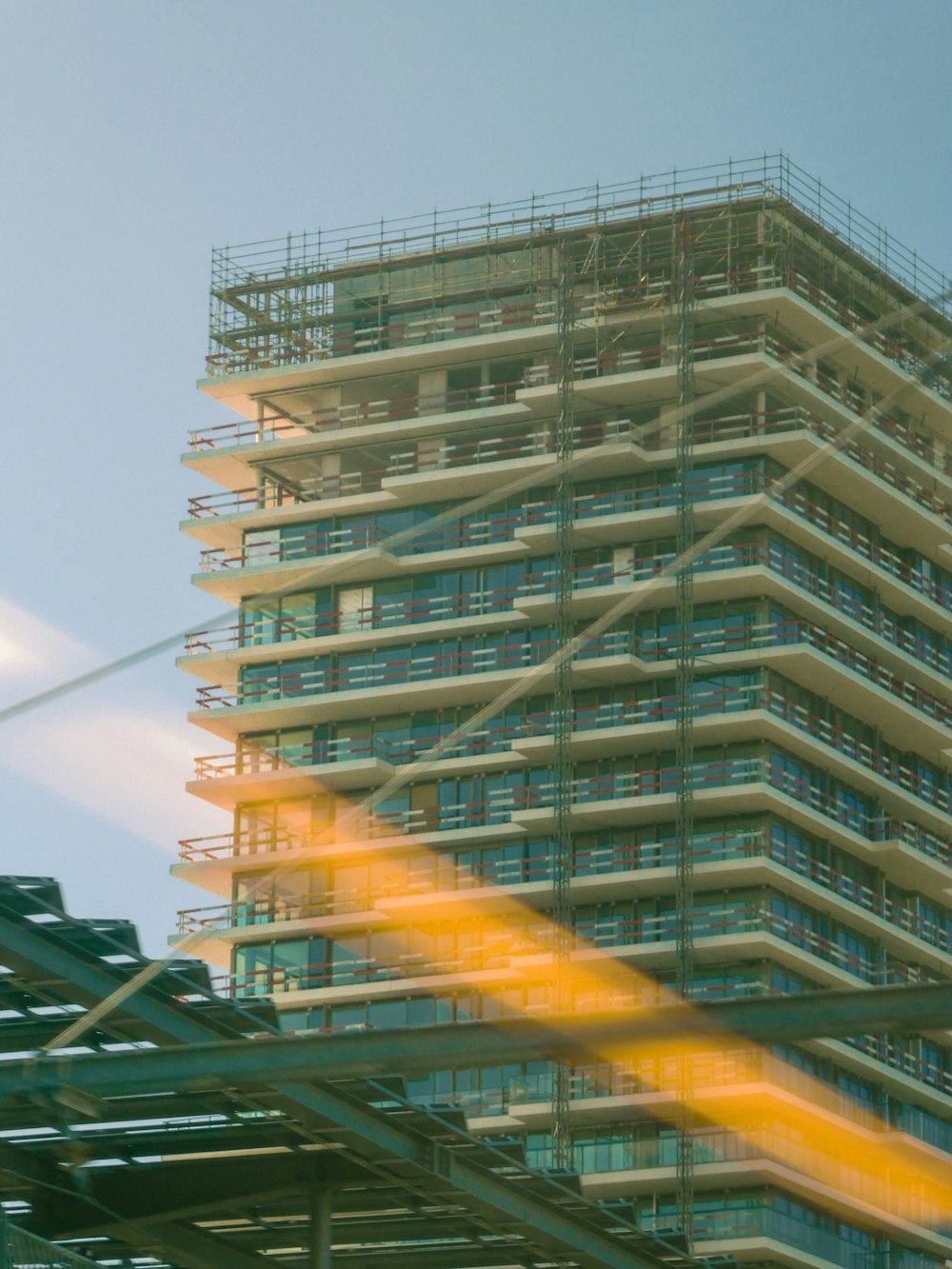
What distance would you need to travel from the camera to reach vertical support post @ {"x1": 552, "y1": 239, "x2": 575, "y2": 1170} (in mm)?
91188

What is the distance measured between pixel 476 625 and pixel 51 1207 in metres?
50.4

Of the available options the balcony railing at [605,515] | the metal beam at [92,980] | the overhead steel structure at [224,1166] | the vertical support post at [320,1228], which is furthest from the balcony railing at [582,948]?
the metal beam at [92,980]

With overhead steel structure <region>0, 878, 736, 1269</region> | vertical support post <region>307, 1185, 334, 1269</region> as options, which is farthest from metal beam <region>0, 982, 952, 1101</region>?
vertical support post <region>307, 1185, 334, 1269</region>

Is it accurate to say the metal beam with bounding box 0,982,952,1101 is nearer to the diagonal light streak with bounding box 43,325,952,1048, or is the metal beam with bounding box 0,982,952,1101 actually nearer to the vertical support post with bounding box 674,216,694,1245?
the vertical support post with bounding box 674,216,694,1245

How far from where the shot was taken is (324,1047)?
3269 cm

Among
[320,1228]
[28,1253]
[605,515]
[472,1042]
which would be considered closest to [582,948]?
[605,515]

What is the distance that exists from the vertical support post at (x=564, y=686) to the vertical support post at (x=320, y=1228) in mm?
37463

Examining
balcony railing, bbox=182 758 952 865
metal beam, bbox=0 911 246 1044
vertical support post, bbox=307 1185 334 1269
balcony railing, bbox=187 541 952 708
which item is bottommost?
vertical support post, bbox=307 1185 334 1269

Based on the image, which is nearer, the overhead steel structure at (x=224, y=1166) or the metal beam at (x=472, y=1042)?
the metal beam at (x=472, y=1042)

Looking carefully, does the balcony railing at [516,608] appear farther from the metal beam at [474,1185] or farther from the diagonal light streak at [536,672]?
the metal beam at [474,1185]

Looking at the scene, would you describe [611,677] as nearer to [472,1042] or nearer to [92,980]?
[92,980]

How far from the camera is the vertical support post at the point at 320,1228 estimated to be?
50750 mm

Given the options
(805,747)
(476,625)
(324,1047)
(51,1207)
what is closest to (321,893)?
(476,625)

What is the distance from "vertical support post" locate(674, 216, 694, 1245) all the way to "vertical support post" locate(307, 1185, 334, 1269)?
3712cm
